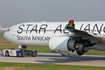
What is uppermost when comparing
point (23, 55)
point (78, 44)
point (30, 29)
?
point (30, 29)

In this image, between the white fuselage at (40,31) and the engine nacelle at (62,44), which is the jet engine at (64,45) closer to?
the engine nacelle at (62,44)

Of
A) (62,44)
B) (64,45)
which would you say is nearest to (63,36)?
(62,44)

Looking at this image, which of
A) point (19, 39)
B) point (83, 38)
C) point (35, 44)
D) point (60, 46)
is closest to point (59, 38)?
point (60, 46)

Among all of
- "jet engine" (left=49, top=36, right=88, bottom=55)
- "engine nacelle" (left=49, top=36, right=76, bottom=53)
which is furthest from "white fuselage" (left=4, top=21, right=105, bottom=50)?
"engine nacelle" (left=49, top=36, right=76, bottom=53)

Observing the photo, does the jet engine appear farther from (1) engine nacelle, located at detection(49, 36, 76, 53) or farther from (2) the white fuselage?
(2) the white fuselage

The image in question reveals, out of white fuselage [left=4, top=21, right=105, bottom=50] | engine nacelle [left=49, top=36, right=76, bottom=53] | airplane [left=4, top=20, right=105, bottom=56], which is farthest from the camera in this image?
white fuselage [left=4, top=21, right=105, bottom=50]

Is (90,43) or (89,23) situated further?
(89,23)

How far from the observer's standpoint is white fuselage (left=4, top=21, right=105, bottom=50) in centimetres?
2404

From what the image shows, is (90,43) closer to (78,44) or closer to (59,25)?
(78,44)

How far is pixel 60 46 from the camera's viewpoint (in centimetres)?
2066

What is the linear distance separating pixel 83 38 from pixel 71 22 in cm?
291

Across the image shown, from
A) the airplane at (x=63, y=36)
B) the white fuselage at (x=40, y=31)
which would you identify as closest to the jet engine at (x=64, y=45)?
the airplane at (x=63, y=36)

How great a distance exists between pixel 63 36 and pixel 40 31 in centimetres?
573

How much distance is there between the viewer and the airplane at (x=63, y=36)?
20516mm
